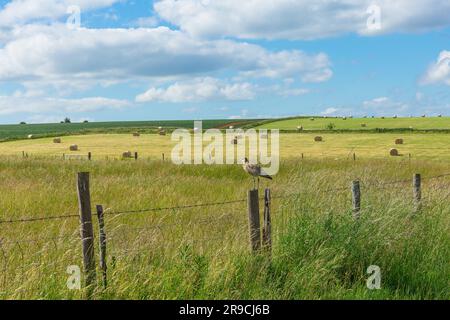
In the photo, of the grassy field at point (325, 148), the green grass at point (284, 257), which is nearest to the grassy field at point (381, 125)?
the grassy field at point (325, 148)

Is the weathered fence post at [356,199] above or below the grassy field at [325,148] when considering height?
above

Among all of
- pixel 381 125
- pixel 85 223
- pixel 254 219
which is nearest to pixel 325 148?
pixel 381 125

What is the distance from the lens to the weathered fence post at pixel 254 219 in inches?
259

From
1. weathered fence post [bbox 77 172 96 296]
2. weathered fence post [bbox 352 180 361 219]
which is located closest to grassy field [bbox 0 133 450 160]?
weathered fence post [bbox 352 180 361 219]

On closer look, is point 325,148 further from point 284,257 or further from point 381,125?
point 284,257

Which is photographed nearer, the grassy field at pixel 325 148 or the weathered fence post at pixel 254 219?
the weathered fence post at pixel 254 219

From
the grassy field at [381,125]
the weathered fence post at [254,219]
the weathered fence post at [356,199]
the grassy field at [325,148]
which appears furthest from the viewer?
→ the grassy field at [381,125]

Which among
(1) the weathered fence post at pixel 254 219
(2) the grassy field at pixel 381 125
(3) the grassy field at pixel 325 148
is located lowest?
(3) the grassy field at pixel 325 148

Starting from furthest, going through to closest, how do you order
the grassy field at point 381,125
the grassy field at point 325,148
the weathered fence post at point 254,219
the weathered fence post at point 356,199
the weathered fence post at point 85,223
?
the grassy field at point 381,125, the grassy field at point 325,148, the weathered fence post at point 356,199, the weathered fence post at point 254,219, the weathered fence post at point 85,223

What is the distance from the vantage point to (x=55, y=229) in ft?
33.6

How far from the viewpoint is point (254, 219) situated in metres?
6.64

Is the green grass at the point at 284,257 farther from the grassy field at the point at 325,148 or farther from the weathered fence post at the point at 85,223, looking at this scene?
the grassy field at the point at 325,148

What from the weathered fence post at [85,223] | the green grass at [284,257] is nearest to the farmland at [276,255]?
the green grass at [284,257]
